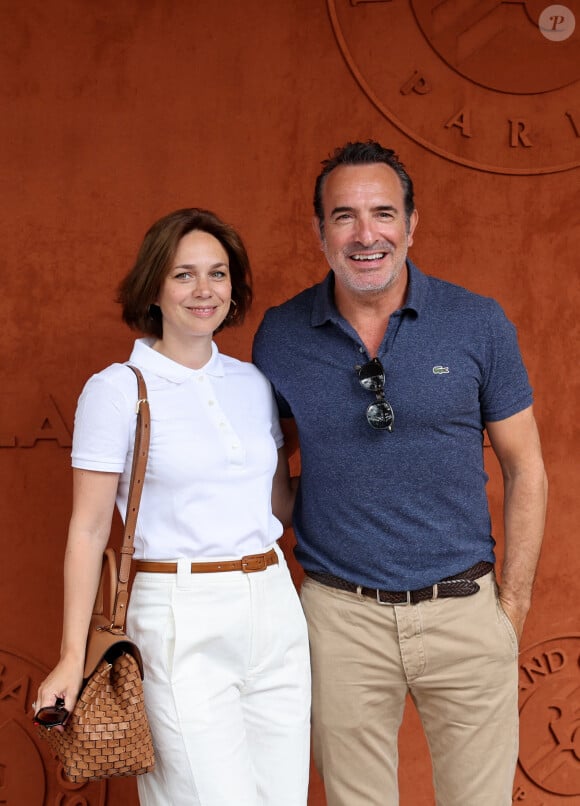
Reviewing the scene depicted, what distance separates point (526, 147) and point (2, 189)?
1.59 meters

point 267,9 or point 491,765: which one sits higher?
point 267,9

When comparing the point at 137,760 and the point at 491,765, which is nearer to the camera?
the point at 137,760

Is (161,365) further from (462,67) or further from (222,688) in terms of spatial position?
(462,67)

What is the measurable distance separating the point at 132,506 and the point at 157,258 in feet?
1.88

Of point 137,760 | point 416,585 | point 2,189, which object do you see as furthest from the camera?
point 2,189

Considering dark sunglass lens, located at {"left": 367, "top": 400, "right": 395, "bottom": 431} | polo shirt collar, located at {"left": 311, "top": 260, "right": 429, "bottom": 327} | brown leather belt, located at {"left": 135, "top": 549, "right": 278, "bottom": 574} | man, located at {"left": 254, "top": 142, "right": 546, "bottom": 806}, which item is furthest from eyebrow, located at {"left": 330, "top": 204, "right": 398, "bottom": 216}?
brown leather belt, located at {"left": 135, "top": 549, "right": 278, "bottom": 574}

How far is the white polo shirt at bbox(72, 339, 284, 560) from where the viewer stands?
201 centimetres

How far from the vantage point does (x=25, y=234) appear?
9.29ft

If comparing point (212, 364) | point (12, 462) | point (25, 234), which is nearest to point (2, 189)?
point (25, 234)

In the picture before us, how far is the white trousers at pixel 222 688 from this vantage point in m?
1.94

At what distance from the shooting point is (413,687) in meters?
2.28

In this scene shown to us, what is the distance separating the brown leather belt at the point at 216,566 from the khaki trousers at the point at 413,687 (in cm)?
28

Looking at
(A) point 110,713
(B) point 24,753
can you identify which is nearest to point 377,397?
(A) point 110,713

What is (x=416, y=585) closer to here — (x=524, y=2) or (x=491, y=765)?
(x=491, y=765)
